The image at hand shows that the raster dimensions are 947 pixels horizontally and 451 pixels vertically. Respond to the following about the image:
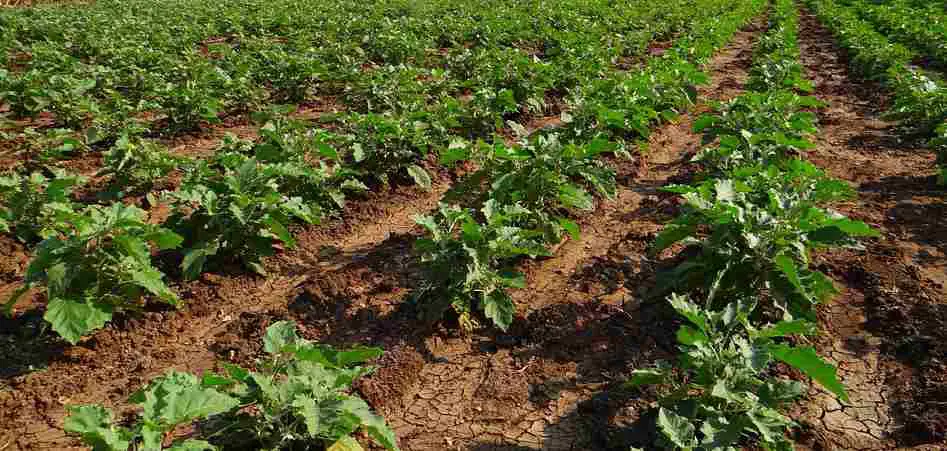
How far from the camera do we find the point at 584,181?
21.8 ft

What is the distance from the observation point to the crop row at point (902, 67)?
8.11m

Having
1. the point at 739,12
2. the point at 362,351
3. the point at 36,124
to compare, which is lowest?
the point at 739,12

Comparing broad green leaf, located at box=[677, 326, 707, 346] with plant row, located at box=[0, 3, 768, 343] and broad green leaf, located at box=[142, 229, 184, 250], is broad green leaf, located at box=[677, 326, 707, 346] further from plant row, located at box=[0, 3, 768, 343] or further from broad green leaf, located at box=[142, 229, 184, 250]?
broad green leaf, located at box=[142, 229, 184, 250]

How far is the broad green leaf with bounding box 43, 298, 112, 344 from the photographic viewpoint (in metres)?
3.48

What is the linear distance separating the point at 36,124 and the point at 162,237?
6.37 m

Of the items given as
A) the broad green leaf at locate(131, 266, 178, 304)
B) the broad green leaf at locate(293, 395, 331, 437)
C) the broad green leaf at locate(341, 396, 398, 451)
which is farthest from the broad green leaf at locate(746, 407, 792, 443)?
the broad green leaf at locate(131, 266, 178, 304)

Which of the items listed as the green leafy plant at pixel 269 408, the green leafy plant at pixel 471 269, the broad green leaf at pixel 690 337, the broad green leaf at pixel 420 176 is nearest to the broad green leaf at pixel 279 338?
the green leafy plant at pixel 269 408

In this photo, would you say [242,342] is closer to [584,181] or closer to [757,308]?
[757,308]

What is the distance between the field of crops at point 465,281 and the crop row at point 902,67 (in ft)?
0.31

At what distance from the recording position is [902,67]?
11.1m

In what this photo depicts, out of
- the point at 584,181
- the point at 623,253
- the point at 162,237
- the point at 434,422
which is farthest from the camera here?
the point at 584,181

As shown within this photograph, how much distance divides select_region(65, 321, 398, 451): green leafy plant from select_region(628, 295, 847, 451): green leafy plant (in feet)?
4.38

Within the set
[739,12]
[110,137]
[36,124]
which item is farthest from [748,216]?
[739,12]

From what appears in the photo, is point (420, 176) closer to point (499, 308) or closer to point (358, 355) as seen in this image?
point (499, 308)
